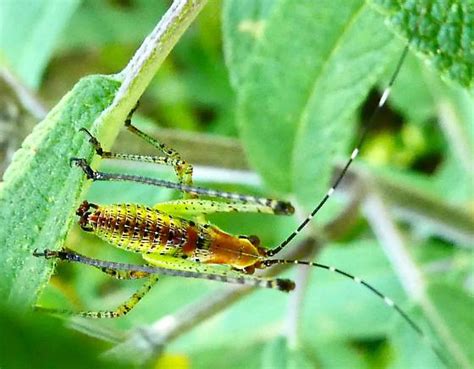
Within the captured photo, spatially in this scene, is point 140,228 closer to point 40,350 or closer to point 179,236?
point 179,236

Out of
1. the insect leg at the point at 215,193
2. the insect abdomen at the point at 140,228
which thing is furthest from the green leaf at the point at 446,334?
the insect abdomen at the point at 140,228

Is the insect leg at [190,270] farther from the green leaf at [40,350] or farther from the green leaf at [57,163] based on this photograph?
the green leaf at [40,350]

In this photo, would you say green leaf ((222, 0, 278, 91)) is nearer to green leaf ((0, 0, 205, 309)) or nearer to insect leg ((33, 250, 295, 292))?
insect leg ((33, 250, 295, 292))

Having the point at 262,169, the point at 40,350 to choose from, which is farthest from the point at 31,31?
the point at 40,350

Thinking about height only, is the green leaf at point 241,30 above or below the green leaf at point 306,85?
above

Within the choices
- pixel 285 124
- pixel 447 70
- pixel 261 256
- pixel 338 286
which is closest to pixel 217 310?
pixel 261 256

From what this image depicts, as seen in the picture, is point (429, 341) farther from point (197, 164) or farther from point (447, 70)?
point (447, 70)

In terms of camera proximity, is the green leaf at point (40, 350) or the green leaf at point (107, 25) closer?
the green leaf at point (40, 350)
